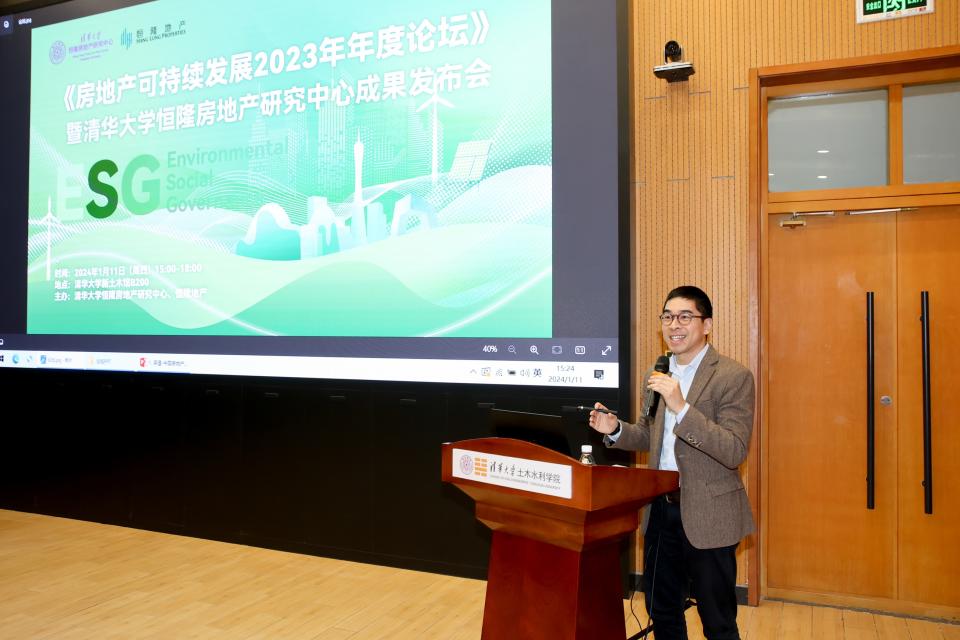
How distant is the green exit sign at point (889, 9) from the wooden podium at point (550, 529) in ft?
8.30

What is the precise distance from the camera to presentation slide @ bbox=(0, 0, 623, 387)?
3770mm

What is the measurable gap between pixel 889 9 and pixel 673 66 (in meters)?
1.00

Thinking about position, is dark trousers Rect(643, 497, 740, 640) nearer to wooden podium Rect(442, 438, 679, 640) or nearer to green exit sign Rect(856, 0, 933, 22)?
wooden podium Rect(442, 438, 679, 640)

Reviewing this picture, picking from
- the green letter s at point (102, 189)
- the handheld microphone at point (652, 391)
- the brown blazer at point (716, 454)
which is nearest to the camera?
the brown blazer at point (716, 454)

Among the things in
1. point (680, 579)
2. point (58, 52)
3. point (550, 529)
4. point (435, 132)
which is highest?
point (58, 52)

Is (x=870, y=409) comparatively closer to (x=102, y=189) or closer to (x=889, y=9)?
(x=889, y=9)

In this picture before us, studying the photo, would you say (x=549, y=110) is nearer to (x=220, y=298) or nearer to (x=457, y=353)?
(x=457, y=353)

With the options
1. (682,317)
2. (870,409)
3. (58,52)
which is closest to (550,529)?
(682,317)

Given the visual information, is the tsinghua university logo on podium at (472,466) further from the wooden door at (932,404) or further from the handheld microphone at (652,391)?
the wooden door at (932,404)

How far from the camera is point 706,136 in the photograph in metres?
3.77

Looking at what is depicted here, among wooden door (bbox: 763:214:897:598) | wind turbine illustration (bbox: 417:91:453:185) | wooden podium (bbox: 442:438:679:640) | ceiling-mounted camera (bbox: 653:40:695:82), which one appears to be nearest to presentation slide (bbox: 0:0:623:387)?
wind turbine illustration (bbox: 417:91:453:185)

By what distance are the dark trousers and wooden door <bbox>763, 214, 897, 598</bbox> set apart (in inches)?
56.5

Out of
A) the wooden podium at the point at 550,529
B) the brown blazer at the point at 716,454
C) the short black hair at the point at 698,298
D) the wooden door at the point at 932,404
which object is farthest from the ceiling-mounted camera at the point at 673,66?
the wooden podium at the point at 550,529

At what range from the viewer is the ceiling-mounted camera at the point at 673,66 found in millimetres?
3658
